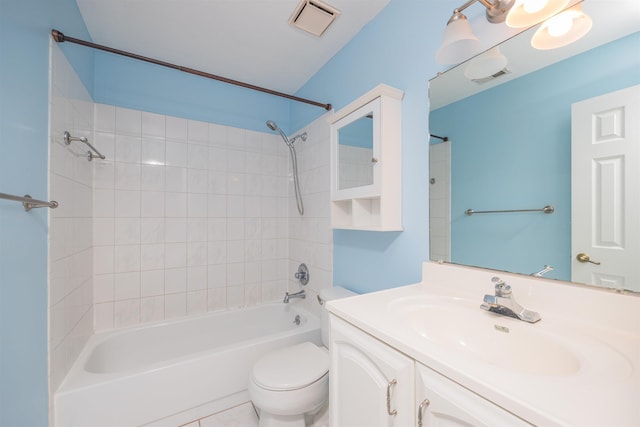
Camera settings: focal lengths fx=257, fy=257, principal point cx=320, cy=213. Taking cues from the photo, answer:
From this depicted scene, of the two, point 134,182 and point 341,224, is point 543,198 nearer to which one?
point 341,224

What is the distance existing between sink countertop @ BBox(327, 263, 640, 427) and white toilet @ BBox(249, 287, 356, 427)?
59cm

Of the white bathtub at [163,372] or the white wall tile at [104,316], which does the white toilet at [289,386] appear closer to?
the white bathtub at [163,372]

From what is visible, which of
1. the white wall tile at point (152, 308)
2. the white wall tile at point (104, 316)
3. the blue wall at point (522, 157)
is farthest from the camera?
the white wall tile at point (152, 308)

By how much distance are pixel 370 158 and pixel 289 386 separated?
1.17 meters

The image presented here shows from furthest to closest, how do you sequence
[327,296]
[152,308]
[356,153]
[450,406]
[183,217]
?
1. [183,217]
2. [152,308]
3. [327,296]
4. [356,153]
5. [450,406]

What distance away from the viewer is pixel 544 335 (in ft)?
2.28

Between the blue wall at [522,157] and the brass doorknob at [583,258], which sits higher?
the blue wall at [522,157]

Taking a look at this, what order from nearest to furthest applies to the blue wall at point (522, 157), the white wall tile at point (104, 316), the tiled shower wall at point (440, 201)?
the blue wall at point (522, 157) → the tiled shower wall at point (440, 201) → the white wall tile at point (104, 316)

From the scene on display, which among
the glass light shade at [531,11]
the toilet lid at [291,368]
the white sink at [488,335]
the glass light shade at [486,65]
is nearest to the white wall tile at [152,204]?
the toilet lid at [291,368]

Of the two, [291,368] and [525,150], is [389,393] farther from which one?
[525,150]

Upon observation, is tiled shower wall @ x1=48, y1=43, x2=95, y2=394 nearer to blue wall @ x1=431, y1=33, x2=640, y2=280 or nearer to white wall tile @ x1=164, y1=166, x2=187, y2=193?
white wall tile @ x1=164, y1=166, x2=187, y2=193

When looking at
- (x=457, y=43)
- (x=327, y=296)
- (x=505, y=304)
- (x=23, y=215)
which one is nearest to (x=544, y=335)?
(x=505, y=304)

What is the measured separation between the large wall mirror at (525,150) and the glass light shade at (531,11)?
0.03 meters

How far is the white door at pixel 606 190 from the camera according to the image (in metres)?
0.66
